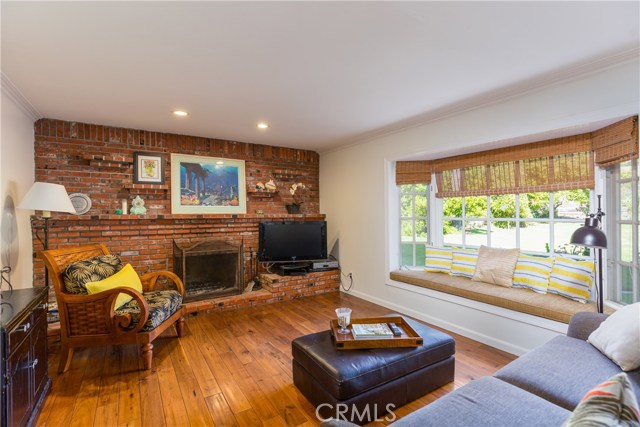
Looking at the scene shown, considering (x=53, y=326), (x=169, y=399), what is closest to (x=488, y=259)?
(x=169, y=399)

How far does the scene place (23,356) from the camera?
1.63m

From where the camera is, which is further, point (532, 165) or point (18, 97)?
point (532, 165)

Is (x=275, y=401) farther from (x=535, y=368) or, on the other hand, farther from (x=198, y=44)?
(x=198, y=44)

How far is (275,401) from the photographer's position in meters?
1.97

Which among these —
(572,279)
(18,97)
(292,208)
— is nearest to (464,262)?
(572,279)

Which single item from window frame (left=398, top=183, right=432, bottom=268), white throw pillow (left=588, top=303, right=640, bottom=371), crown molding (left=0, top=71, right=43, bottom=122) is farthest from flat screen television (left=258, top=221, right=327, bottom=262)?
white throw pillow (left=588, top=303, right=640, bottom=371)

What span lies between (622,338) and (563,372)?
0.36 m

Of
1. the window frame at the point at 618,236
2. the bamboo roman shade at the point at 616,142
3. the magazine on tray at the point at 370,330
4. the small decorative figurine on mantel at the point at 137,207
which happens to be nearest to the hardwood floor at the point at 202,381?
the magazine on tray at the point at 370,330

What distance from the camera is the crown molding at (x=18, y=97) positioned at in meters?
2.24

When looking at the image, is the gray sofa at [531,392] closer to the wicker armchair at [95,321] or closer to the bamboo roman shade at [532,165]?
the bamboo roman shade at [532,165]

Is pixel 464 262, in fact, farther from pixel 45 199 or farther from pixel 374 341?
pixel 45 199

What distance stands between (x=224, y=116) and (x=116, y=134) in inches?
58.4

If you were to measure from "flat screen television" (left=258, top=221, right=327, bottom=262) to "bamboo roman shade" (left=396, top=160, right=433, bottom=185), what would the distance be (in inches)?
54.8

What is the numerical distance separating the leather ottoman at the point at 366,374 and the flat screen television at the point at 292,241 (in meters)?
2.30
